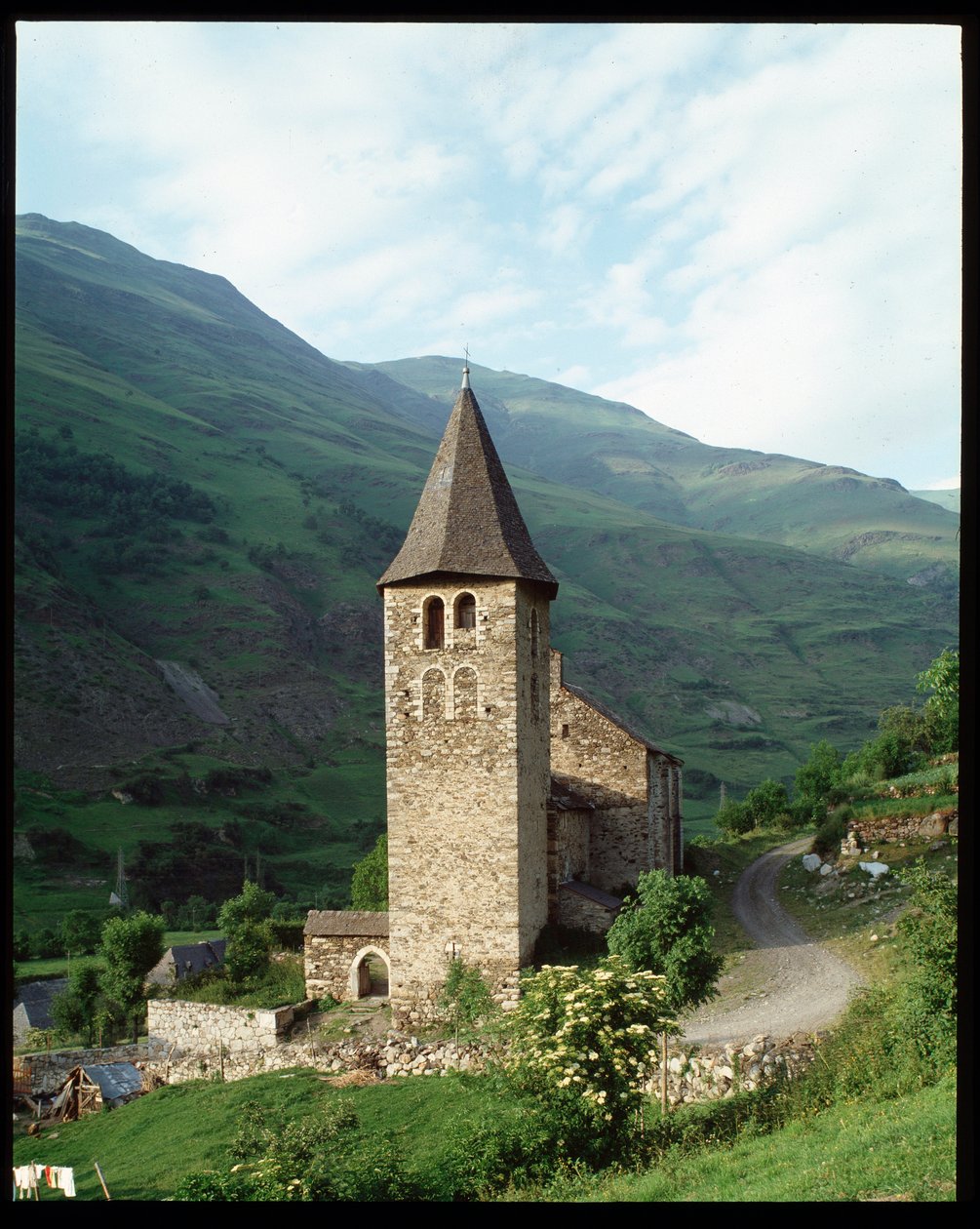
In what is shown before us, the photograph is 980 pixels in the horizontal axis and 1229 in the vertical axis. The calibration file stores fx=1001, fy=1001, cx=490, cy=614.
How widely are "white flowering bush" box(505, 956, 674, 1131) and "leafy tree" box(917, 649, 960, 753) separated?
960 cm

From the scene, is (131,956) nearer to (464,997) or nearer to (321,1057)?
(321,1057)

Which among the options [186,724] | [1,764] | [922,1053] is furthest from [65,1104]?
[186,724]

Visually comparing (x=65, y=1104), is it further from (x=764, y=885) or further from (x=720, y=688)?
(x=720, y=688)

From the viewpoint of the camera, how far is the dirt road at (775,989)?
1861cm

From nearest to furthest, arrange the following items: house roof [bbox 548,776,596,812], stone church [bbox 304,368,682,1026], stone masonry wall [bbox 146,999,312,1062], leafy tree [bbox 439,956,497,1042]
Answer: leafy tree [bbox 439,956,497,1042]
stone church [bbox 304,368,682,1026]
stone masonry wall [bbox 146,999,312,1062]
house roof [bbox 548,776,596,812]

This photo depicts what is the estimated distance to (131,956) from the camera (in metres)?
31.8

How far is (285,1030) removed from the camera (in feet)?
76.7

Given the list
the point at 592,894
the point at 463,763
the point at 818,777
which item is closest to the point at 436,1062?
the point at 463,763

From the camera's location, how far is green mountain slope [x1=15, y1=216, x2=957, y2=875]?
91062mm

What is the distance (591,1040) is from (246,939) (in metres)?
17.4

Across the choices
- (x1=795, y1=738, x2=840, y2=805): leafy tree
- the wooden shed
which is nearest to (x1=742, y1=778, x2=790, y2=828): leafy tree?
(x1=795, y1=738, x2=840, y2=805): leafy tree

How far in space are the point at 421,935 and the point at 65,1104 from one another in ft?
33.5

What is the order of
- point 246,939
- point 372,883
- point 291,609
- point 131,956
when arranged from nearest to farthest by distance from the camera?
point 246,939 < point 131,956 < point 372,883 < point 291,609

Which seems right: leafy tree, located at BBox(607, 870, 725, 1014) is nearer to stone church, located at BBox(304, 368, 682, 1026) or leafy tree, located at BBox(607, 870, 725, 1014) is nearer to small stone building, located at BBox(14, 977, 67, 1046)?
stone church, located at BBox(304, 368, 682, 1026)
